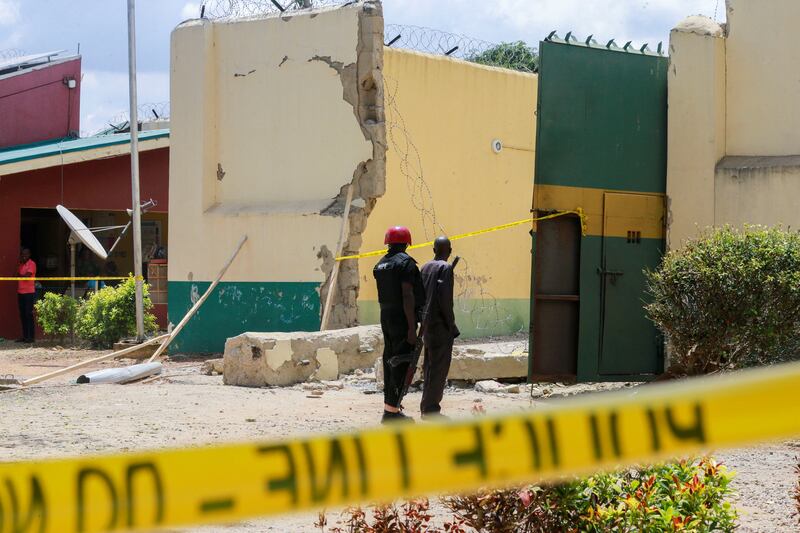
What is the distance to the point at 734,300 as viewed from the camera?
853cm

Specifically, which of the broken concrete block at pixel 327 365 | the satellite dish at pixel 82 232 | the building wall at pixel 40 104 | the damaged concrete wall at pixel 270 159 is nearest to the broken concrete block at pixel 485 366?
the broken concrete block at pixel 327 365

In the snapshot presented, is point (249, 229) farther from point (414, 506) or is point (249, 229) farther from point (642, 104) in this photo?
point (414, 506)

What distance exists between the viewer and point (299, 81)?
1455 centimetres

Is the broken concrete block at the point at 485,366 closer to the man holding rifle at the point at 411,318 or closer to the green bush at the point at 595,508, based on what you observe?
the man holding rifle at the point at 411,318

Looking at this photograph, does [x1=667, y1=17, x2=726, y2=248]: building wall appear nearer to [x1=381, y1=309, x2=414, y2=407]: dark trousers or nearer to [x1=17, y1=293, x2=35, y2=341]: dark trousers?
[x1=381, y1=309, x2=414, y2=407]: dark trousers

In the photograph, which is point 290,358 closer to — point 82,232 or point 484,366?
point 484,366

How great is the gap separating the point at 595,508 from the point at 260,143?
11.2 meters

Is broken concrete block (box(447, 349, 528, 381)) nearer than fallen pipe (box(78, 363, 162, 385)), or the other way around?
broken concrete block (box(447, 349, 528, 381))

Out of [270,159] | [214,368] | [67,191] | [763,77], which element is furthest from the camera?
[67,191]

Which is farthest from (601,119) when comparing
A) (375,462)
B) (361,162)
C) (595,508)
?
(375,462)

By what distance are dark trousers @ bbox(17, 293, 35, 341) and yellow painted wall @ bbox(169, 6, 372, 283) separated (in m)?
3.80

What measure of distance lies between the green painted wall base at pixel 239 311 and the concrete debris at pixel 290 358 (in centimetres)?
241

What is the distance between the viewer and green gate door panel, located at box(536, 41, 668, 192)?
9.55 meters

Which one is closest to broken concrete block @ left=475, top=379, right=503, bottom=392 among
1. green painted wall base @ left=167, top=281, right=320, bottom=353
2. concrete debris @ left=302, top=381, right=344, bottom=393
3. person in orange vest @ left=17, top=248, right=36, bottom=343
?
concrete debris @ left=302, top=381, right=344, bottom=393
